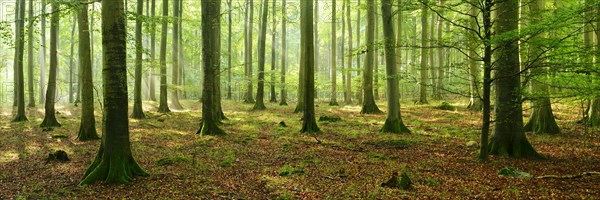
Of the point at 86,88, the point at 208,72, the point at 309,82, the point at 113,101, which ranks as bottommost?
the point at 113,101

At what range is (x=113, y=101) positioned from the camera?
604cm

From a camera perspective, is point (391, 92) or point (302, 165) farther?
point (391, 92)

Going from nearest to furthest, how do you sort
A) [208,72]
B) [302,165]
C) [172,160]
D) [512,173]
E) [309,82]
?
[512,173], [302,165], [172,160], [208,72], [309,82]

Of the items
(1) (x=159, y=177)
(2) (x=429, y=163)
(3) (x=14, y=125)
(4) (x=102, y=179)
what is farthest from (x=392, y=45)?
(3) (x=14, y=125)

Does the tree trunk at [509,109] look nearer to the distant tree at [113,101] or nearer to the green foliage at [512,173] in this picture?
the green foliage at [512,173]

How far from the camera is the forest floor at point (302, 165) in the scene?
18.5 feet

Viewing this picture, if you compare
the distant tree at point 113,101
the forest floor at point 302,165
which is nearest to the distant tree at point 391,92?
the forest floor at point 302,165

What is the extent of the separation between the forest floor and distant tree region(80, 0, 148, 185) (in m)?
0.30

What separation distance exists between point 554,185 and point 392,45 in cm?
402

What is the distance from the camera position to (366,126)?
44.7 ft

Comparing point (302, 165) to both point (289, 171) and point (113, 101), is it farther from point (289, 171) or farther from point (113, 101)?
point (113, 101)

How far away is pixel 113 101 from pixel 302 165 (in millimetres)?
3868

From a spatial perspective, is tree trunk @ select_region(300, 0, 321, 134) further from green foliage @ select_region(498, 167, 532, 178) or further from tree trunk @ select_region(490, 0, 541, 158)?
green foliage @ select_region(498, 167, 532, 178)

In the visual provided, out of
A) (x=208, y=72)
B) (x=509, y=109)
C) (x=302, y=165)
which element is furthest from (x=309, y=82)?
(x=509, y=109)
